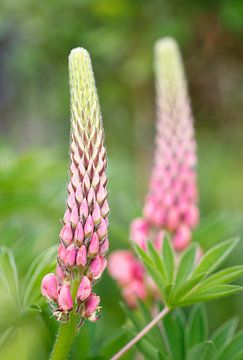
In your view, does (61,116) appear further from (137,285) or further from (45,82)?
(137,285)

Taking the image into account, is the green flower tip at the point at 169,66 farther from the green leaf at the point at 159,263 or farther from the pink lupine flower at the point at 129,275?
the green leaf at the point at 159,263

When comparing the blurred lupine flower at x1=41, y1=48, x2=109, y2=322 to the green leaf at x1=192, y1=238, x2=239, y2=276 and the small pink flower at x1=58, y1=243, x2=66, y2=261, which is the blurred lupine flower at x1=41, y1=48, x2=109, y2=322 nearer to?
the small pink flower at x1=58, y1=243, x2=66, y2=261

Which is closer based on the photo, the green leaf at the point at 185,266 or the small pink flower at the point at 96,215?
the small pink flower at the point at 96,215

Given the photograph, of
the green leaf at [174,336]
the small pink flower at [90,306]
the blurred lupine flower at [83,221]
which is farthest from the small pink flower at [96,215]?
the green leaf at [174,336]

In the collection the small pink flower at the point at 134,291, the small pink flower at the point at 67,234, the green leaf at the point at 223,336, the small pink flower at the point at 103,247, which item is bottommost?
the green leaf at the point at 223,336

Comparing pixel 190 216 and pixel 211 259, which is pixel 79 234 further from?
pixel 190 216

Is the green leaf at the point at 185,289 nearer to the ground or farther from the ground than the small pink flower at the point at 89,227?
nearer to the ground

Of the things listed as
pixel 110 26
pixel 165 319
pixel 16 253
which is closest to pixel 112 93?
pixel 110 26

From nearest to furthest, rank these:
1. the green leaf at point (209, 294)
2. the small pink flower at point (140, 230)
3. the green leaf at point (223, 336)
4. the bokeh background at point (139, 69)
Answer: the green leaf at point (209, 294) → the green leaf at point (223, 336) → the small pink flower at point (140, 230) → the bokeh background at point (139, 69)
